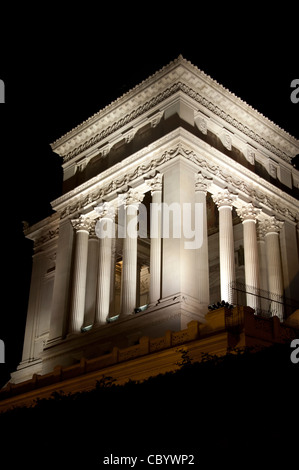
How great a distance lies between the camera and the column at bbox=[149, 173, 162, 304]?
4772cm

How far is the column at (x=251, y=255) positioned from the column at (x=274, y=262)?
Result: 173 centimetres

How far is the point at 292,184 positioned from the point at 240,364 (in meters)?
40.8

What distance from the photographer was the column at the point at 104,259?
5303cm

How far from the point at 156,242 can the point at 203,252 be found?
3475 millimetres

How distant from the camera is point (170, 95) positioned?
55.0 m

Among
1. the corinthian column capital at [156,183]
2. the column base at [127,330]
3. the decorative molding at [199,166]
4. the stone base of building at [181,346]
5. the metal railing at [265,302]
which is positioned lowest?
the stone base of building at [181,346]

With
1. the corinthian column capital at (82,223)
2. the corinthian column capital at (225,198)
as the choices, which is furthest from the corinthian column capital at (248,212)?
the corinthian column capital at (82,223)

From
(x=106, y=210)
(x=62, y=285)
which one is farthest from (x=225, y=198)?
(x=62, y=285)

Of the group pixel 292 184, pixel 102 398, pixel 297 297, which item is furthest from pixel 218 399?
pixel 292 184

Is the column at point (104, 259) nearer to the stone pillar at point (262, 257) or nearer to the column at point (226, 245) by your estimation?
the column at point (226, 245)

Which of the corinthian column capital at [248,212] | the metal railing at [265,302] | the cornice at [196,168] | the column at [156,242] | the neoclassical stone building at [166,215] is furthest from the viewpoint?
the corinthian column capital at [248,212]

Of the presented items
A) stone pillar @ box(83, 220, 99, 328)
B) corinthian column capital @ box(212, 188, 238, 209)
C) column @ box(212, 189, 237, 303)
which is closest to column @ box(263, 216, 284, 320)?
column @ box(212, 189, 237, 303)

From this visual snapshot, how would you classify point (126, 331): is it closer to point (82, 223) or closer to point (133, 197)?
point (133, 197)

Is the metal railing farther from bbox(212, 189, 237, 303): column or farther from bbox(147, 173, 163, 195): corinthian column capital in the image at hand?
bbox(147, 173, 163, 195): corinthian column capital
